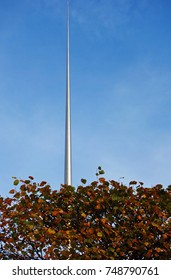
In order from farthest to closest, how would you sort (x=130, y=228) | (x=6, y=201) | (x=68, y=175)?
(x=68, y=175), (x=6, y=201), (x=130, y=228)

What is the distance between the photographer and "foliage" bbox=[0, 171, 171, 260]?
8.58m

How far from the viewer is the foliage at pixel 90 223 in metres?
8.58

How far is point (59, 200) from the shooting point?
362 inches

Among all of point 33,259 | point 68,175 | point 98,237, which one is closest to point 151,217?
point 98,237

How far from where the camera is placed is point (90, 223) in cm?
882

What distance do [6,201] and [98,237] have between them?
6.40ft

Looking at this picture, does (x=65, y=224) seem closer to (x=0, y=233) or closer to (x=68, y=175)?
(x=0, y=233)

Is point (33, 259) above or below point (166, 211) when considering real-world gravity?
below
